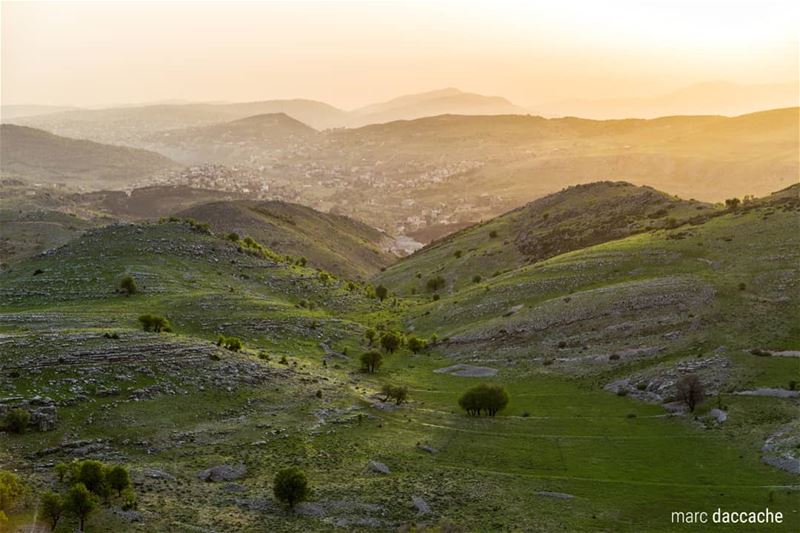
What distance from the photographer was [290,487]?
118ft

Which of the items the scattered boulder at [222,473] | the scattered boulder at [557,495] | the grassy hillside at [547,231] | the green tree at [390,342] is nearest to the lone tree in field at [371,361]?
the green tree at [390,342]

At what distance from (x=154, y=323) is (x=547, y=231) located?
285ft

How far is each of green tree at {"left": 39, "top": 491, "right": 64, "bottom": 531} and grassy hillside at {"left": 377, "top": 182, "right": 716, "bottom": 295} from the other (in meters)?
85.7

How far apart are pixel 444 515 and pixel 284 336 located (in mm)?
40478

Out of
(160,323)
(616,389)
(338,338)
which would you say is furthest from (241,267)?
(616,389)

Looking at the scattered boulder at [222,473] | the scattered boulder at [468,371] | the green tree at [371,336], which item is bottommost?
the scattered boulder at [468,371]

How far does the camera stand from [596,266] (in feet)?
279

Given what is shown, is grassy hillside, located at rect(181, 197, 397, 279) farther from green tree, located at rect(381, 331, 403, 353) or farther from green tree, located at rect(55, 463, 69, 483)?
green tree, located at rect(55, 463, 69, 483)

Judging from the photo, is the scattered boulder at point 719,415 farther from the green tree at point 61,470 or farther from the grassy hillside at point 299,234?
the grassy hillside at point 299,234

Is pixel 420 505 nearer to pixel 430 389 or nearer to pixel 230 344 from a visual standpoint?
pixel 430 389

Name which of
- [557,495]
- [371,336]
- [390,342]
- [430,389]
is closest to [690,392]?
[557,495]

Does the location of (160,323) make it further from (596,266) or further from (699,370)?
(596,266)

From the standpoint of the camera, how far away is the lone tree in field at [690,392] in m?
51.5

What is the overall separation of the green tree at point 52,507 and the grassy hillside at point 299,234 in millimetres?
113851
